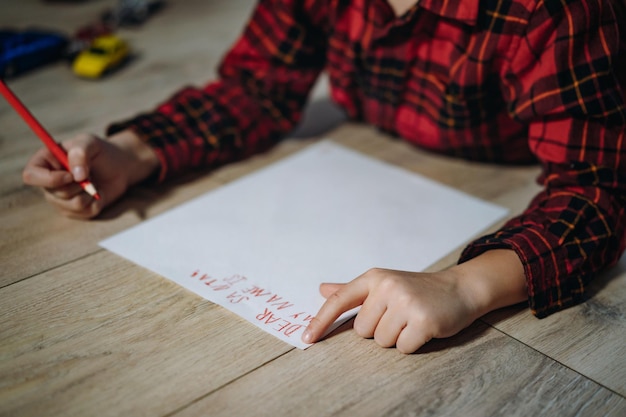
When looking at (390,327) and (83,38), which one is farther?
(83,38)

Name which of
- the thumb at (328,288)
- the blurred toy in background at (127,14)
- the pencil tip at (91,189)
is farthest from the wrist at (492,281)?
the blurred toy in background at (127,14)

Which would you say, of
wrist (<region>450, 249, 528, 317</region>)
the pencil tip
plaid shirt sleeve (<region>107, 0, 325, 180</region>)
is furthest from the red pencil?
wrist (<region>450, 249, 528, 317</region>)

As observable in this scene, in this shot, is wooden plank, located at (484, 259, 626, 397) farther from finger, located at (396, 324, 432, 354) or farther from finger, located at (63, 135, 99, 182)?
finger, located at (63, 135, 99, 182)

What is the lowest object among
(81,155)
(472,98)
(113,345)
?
(113,345)

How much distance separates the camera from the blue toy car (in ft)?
3.60

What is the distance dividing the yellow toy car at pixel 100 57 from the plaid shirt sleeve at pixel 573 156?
710 millimetres

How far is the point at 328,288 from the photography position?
587mm

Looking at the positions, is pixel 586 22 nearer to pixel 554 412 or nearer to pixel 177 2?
pixel 554 412

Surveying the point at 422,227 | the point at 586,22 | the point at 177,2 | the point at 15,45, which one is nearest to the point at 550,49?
the point at 586,22

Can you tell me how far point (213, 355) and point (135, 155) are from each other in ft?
1.03

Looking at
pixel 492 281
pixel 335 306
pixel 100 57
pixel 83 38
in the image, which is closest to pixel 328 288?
pixel 335 306

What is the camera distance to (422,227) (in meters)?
0.72

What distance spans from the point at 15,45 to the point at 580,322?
98cm

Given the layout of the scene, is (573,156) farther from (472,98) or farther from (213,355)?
(213,355)
